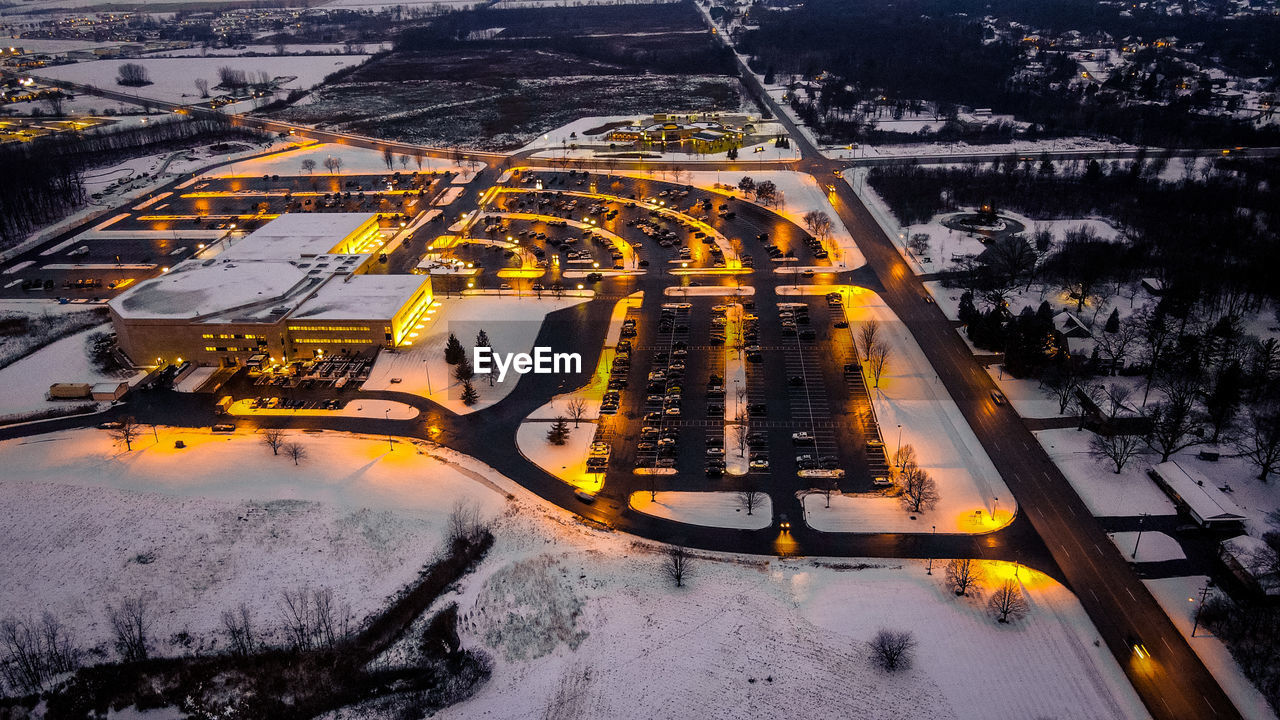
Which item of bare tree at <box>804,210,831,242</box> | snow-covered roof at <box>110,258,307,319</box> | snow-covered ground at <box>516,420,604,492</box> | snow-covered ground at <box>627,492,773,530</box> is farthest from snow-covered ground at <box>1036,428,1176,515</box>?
snow-covered roof at <box>110,258,307,319</box>

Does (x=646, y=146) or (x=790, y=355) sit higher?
(x=646, y=146)

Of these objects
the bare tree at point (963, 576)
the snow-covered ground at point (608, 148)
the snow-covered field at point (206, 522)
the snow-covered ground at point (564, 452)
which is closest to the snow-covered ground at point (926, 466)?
the bare tree at point (963, 576)

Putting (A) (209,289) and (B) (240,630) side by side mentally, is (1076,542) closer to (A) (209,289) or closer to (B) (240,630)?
(B) (240,630)

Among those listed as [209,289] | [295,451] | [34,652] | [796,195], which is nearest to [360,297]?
[209,289]

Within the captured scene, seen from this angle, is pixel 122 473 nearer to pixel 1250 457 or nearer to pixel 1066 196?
pixel 1250 457

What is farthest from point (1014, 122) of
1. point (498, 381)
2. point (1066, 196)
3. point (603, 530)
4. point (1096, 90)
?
point (603, 530)

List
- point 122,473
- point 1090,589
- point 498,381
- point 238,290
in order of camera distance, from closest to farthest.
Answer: point 1090,589 < point 122,473 < point 498,381 < point 238,290
